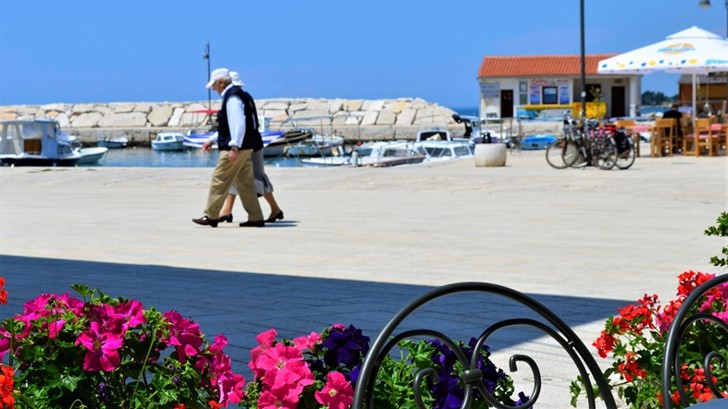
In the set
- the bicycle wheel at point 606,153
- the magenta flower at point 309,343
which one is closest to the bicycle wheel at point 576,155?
the bicycle wheel at point 606,153

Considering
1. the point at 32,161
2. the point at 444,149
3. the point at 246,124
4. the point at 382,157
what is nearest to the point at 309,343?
the point at 246,124

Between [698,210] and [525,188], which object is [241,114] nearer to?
[698,210]

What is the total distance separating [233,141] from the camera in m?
11.6

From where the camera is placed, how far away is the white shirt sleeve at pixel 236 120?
11570 mm

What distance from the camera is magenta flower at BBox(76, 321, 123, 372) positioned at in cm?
297

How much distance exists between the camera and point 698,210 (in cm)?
1354

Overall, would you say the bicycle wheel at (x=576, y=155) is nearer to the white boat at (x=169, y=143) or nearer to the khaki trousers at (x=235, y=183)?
the khaki trousers at (x=235, y=183)

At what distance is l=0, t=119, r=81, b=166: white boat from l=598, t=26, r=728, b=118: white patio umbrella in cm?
2454

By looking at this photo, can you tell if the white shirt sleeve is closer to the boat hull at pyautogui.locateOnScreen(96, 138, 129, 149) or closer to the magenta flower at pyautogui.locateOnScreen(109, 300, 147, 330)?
the magenta flower at pyautogui.locateOnScreen(109, 300, 147, 330)

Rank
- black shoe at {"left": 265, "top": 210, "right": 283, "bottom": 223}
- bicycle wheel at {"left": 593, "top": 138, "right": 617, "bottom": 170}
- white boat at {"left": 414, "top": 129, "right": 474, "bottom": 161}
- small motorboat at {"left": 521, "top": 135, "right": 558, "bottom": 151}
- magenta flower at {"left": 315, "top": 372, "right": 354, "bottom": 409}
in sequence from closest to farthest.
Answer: magenta flower at {"left": 315, "top": 372, "right": 354, "bottom": 409} < black shoe at {"left": 265, "top": 210, "right": 283, "bottom": 223} < bicycle wheel at {"left": 593, "top": 138, "right": 617, "bottom": 170} < white boat at {"left": 414, "top": 129, "right": 474, "bottom": 161} < small motorboat at {"left": 521, "top": 135, "right": 558, "bottom": 151}

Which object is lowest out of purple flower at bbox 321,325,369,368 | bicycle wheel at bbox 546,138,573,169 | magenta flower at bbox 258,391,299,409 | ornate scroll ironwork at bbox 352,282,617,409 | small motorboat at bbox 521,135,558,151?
small motorboat at bbox 521,135,558,151

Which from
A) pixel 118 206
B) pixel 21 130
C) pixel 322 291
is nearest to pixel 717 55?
pixel 118 206

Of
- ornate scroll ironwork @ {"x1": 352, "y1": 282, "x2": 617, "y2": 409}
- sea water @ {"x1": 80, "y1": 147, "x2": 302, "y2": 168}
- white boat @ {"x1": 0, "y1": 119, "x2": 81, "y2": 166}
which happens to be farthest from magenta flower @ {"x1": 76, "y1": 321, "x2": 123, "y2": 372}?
sea water @ {"x1": 80, "y1": 147, "x2": 302, "y2": 168}

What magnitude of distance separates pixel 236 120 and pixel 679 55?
1459 centimetres
